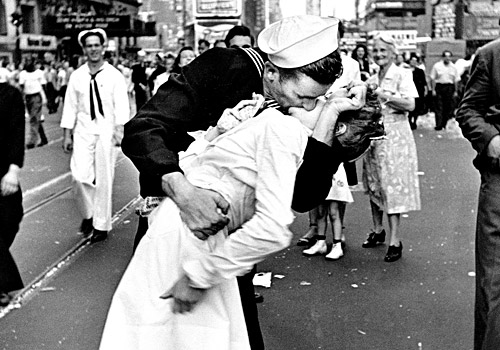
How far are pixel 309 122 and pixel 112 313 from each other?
87 centimetres

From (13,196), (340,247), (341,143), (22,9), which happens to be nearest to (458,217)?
(340,247)

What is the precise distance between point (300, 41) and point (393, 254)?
5.03 m

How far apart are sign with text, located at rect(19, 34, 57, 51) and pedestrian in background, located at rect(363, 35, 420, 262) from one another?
5014 cm

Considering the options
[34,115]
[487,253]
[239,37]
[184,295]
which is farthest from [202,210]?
[34,115]

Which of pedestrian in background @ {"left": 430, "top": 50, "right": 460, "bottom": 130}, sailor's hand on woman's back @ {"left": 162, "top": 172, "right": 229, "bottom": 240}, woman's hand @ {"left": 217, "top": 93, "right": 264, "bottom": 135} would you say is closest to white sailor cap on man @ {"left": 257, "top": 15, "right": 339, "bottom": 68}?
woman's hand @ {"left": 217, "top": 93, "right": 264, "bottom": 135}

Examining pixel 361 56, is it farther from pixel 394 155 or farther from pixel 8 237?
pixel 8 237

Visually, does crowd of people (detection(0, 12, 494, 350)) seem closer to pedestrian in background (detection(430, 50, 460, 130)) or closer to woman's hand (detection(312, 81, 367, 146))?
woman's hand (detection(312, 81, 367, 146))

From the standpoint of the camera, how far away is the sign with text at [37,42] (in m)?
56.2

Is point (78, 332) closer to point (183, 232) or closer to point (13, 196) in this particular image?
point (13, 196)

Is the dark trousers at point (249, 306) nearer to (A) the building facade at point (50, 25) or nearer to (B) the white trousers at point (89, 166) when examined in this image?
(B) the white trousers at point (89, 166)

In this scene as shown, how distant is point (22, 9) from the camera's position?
6475 cm

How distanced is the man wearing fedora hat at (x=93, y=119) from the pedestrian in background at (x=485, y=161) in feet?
16.2

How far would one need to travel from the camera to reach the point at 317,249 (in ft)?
25.1

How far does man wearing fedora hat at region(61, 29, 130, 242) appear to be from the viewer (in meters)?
8.60
